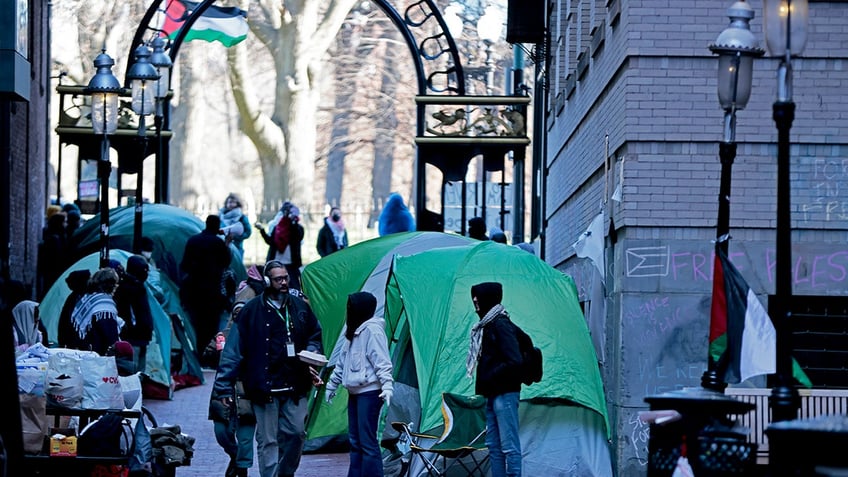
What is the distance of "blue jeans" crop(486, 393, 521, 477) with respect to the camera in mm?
12242

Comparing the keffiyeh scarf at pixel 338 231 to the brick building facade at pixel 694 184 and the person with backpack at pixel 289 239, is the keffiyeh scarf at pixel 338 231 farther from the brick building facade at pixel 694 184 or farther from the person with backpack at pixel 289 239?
the brick building facade at pixel 694 184

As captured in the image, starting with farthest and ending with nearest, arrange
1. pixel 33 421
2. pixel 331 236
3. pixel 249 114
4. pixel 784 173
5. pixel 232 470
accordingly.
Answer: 1. pixel 249 114
2. pixel 331 236
3. pixel 232 470
4. pixel 33 421
5. pixel 784 173

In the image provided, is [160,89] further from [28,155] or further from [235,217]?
[28,155]

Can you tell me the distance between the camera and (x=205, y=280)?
2244cm

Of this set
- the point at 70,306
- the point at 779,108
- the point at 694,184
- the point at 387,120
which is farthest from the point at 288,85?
the point at 779,108

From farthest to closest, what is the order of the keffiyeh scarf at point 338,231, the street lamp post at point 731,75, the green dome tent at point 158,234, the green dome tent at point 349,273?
the keffiyeh scarf at point 338,231 < the green dome tent at point 158,234 < the green dome tent at point 349,273 < the street lamp post at point 731,75

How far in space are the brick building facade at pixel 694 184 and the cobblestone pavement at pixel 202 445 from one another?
306 cm

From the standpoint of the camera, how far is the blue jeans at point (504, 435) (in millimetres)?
12242

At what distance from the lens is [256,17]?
145 feet

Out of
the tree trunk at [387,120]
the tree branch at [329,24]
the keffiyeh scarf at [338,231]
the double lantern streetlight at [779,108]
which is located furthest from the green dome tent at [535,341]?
the tree trunk at [387,120]

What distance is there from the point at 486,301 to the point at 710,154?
2.40 metres

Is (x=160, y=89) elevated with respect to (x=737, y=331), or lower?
elevated

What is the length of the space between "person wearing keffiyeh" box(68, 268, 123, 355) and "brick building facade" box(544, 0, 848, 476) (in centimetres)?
455

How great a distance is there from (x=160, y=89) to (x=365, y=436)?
11.8 m
